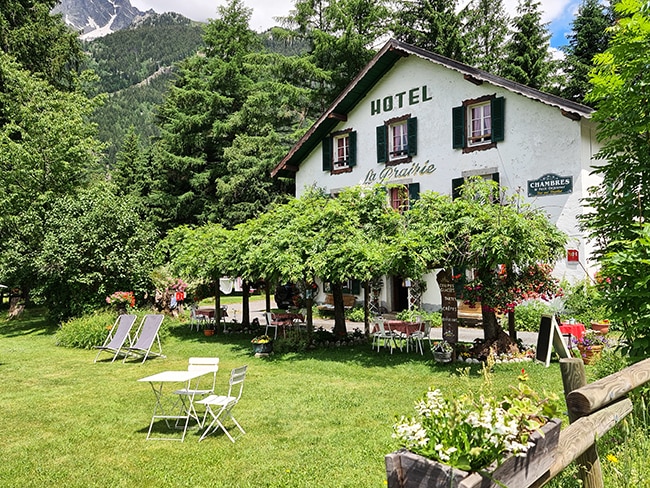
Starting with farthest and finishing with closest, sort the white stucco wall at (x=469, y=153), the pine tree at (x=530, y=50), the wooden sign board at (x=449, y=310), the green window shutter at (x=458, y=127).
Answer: the pine tree at (x=530, y=50), the green window shutter at (x=458, y=127), the white stucco wall at (x=469, y=153), the wooden sign board at (x=449, y=310)

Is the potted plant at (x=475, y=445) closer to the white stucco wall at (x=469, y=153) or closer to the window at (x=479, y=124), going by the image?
the white stucco wall at (x=469, y=153)

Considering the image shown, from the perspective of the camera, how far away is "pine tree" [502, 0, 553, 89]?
26.2 metres

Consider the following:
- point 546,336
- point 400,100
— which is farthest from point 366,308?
point 400,100

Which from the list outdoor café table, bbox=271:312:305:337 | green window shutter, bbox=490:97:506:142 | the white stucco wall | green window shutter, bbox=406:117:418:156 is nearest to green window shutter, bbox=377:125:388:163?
the white stucco wall

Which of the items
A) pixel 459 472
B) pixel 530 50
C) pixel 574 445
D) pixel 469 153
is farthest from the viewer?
pixel 530 50

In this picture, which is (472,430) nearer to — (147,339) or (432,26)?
(147,339)

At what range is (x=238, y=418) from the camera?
7.71 metres

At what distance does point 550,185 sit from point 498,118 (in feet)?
9.02

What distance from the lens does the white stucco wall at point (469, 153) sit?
1446cm

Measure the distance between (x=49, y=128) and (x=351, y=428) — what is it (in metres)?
17.4

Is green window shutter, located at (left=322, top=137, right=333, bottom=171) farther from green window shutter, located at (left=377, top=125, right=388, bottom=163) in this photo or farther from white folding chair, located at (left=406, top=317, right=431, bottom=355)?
white folding chair, located at (left=406, top=317, right=431, bottom=355)

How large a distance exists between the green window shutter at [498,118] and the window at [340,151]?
234 inches

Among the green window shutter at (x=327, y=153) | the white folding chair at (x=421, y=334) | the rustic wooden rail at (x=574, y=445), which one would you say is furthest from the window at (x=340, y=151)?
the rustic wooden rail at (x=574, y=445)

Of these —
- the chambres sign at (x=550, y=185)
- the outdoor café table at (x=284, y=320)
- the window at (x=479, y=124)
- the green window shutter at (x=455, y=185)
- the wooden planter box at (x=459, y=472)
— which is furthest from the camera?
the green window shutter at (x=455, y=185)
